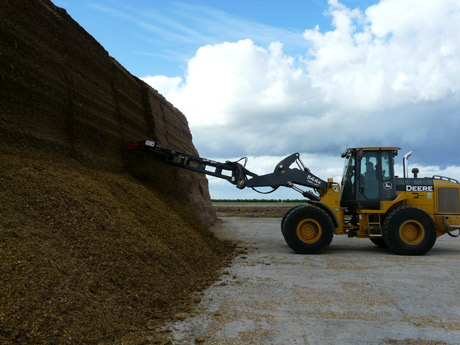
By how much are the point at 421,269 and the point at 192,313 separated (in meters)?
5.44

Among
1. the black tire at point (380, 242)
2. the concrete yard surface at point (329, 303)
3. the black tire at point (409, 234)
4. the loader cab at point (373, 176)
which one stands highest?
the loader cab at point (373, 176)

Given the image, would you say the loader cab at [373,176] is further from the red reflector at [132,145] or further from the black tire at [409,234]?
the red reflector at [132,145]

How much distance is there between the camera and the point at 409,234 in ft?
33.1

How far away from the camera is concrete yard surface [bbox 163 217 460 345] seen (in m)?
4.39

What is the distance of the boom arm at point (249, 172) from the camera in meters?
11.0

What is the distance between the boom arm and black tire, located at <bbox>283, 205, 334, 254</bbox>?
3.47ft

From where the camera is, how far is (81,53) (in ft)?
31.1

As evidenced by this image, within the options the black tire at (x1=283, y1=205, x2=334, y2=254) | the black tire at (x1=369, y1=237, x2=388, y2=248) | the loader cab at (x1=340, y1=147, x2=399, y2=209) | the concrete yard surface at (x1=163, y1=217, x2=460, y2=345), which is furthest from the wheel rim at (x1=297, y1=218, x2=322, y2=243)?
the black tire at (x1=369, y1=237, x2=388, y2=248)

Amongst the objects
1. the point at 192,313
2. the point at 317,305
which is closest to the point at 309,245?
the point at 317,305

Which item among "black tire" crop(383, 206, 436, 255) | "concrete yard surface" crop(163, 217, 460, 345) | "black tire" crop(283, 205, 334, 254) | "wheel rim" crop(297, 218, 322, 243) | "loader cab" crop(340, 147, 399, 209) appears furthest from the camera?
"loader cab" crop(340, 147, 399, 209)

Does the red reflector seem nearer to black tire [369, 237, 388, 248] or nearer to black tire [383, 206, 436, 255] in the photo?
black tire [383, 206, 436, 255]

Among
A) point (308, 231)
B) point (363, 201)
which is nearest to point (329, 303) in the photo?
point (308, 231)

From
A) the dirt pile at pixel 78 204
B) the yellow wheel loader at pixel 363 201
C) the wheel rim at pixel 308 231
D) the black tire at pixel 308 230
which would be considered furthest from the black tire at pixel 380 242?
the dirt pile at pixel 78 204

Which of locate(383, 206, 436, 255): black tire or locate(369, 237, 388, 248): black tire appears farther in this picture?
locate(369, 237, 388, 248): black tire
